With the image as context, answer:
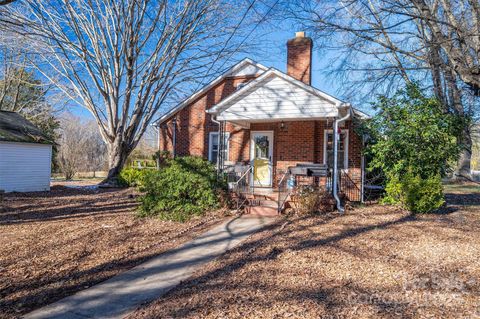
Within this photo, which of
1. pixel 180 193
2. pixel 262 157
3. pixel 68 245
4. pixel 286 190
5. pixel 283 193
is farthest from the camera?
pixel 262 157

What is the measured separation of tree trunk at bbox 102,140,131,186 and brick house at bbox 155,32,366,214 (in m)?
3.64

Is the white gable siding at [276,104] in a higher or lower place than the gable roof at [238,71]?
lower

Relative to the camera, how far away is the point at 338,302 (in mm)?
3580

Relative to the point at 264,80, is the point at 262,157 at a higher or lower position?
lower

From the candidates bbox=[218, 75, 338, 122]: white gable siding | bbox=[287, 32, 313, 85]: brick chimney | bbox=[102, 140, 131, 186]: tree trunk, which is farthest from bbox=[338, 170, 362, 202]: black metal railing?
bbox=[102, 140, 131, 186]: tree trunk

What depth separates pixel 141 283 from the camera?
436cm

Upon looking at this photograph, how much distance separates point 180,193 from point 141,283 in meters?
4.55

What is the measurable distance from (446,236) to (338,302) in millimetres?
3841

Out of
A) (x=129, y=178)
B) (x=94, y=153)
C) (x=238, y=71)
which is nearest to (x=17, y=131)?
(x=129, y=178)

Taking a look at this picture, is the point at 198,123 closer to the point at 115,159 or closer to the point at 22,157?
the point at 115,159

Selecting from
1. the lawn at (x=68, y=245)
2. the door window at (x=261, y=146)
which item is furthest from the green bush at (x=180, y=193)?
the door window at (x=261, y=146)

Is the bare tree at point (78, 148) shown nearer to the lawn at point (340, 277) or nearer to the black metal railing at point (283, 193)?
the black metal railing at point (283, 193)

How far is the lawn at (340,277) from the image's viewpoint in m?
3.44

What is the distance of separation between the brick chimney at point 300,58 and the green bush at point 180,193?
18.4 ft
